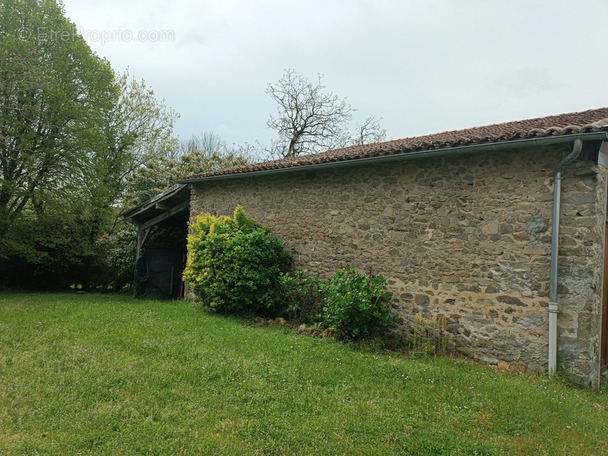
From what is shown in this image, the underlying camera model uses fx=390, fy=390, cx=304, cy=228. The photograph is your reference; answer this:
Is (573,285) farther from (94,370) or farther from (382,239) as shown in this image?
(94,370)

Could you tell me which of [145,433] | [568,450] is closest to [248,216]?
[145,433]

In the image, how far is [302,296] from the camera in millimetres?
8227

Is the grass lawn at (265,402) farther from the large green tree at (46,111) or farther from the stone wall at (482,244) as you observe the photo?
the large green tree at (46,111)

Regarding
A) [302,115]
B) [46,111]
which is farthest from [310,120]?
[46,111]

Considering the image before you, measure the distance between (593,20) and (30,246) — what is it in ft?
50.6

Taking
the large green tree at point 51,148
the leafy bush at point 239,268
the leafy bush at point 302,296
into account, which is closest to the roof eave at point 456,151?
the leafy bush at point 239,268

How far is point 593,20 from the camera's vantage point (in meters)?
7.03

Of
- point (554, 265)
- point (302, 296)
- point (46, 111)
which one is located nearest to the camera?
point (554, 265)

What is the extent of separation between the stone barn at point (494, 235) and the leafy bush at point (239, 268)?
1229mm

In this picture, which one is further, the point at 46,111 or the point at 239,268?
the point at 46,111

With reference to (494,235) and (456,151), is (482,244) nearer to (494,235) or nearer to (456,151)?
(494,235)

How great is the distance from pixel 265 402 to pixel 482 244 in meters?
3.91

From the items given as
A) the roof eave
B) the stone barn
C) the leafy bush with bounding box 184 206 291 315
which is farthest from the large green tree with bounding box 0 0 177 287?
the stone barn

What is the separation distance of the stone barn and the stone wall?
0.05 feet
